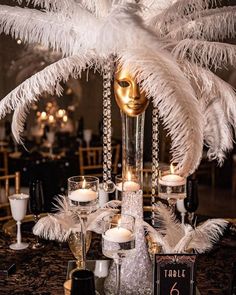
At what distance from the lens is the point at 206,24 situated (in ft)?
7.41

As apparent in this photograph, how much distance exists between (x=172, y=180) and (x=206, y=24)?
62 cm

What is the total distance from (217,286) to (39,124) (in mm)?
4947

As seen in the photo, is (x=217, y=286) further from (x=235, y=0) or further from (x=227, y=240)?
(x=235, y=0)

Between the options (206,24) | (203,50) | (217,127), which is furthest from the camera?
(217,127)

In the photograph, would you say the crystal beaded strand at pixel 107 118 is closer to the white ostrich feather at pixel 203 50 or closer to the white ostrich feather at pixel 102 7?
the white ostrich feather at pixel 102 7

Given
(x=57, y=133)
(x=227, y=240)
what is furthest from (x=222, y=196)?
(x=227, y=240)

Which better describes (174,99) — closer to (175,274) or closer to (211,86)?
(211,86)

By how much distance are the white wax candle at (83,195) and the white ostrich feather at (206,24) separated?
2.10ft

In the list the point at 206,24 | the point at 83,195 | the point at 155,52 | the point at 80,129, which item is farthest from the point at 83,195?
the point at 80,129

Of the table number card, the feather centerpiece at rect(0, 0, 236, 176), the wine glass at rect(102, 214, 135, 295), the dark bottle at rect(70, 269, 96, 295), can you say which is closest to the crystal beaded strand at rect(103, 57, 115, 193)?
the feather centerpiece at rect(0, 0, 236, 176)

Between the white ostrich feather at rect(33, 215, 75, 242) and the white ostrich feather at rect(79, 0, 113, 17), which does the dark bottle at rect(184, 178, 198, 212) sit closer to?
the white ostrich feather at rect(33, 215, 75, 242)

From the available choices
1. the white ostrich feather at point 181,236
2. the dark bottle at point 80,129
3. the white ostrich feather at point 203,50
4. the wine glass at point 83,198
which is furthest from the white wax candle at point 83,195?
the dark bottle at point 80,129

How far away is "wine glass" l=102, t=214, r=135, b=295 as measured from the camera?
71.6 inches

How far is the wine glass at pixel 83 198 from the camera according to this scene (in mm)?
2098
